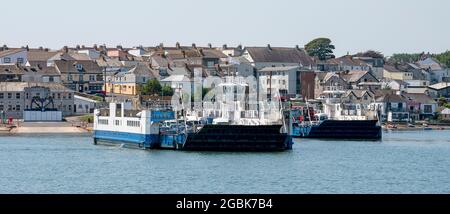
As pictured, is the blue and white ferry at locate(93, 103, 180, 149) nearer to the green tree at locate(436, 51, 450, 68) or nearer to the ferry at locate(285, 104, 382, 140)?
the ferry at locate(285, 104, 382, 140)

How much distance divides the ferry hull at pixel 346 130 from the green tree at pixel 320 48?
209ft

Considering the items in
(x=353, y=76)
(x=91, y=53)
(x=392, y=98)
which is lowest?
(x=392, y=98)

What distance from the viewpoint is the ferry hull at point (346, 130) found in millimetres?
67875

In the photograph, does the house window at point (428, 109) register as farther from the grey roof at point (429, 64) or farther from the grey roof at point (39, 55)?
the grey roof at point (39, 55)

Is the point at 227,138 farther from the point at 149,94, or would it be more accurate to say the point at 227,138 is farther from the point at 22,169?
the point at 149,94

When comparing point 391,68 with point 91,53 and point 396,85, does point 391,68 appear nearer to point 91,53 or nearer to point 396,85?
point 396,85

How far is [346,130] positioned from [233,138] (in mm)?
22783

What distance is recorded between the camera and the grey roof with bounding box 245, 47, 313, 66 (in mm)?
112688

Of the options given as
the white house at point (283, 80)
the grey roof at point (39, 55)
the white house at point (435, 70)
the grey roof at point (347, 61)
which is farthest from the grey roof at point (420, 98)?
the grey roof at point (39, 55)

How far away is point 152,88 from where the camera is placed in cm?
8962

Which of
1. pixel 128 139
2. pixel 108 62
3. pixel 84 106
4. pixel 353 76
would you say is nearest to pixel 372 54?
pixel 353 76

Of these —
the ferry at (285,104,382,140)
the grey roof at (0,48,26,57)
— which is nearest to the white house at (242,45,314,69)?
the grey roof at (0,48,26,57)

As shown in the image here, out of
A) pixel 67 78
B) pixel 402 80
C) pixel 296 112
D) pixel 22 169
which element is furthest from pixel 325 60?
pixel 22 169

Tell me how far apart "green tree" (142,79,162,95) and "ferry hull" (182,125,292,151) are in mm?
42071
